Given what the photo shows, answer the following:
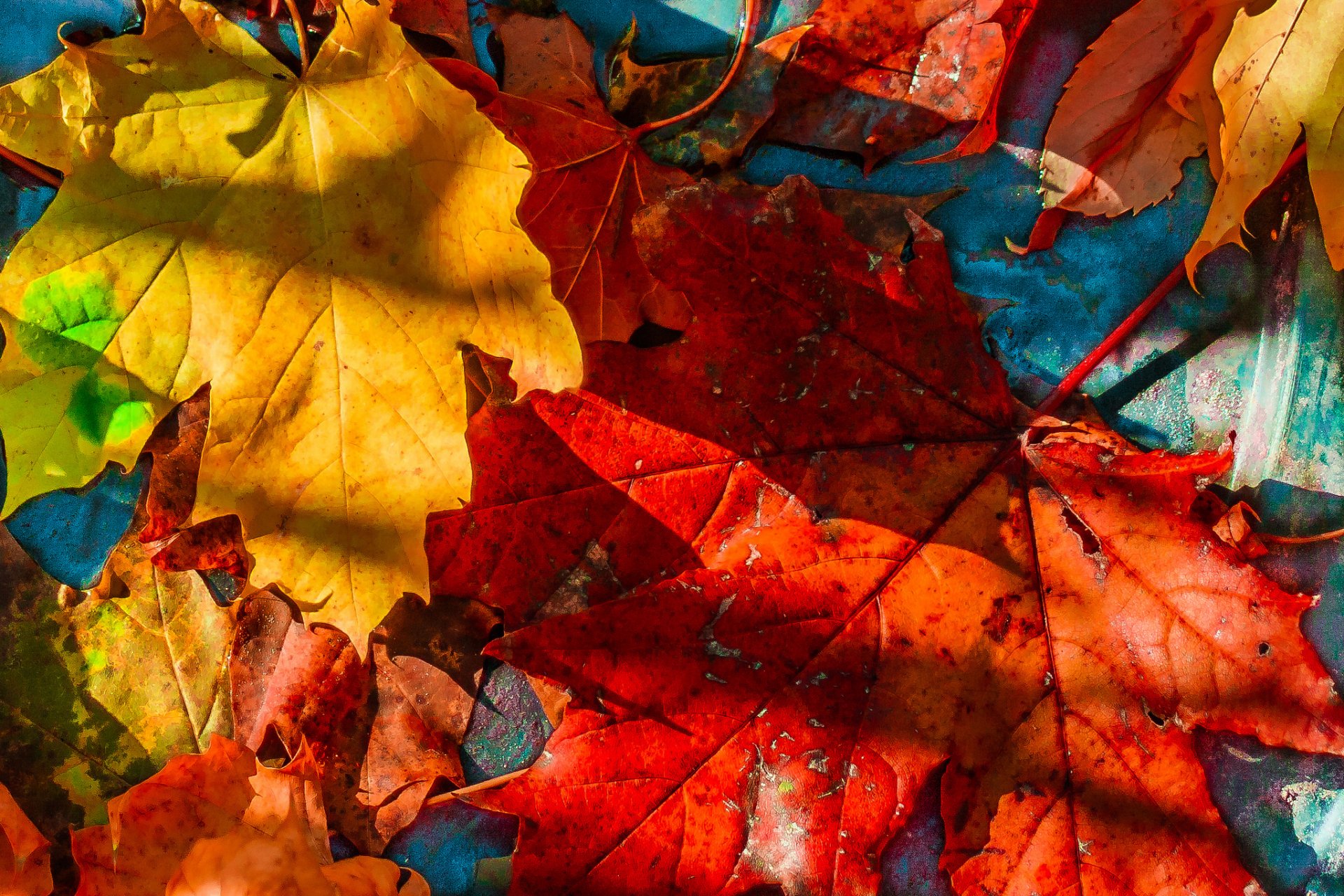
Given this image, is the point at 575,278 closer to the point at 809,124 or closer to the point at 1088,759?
the point at 809,124

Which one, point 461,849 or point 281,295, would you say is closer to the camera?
point 281,295

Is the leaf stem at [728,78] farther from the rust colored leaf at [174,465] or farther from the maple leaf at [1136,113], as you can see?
the rust colored leaf at [174,465]

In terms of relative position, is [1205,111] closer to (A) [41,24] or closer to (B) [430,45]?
(B) [430,45]

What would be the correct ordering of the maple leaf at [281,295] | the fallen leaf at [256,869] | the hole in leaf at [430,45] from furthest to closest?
the hole in leaf at [430,45] → the fallen leaf at [256,869] → the maple leaf at [281,295]

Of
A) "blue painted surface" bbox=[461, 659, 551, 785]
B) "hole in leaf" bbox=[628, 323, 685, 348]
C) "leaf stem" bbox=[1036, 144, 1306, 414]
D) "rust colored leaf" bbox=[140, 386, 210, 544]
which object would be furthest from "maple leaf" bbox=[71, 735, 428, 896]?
"leaf stem" bbox=[1036, 144, 1306, 414]

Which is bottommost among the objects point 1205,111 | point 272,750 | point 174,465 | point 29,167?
point 272,750

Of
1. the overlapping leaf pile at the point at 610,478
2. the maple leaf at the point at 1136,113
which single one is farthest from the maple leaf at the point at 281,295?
the maple leaf at the point at 1136,113

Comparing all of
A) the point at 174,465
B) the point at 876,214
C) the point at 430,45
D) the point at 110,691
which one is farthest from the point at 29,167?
the point at 876,214
